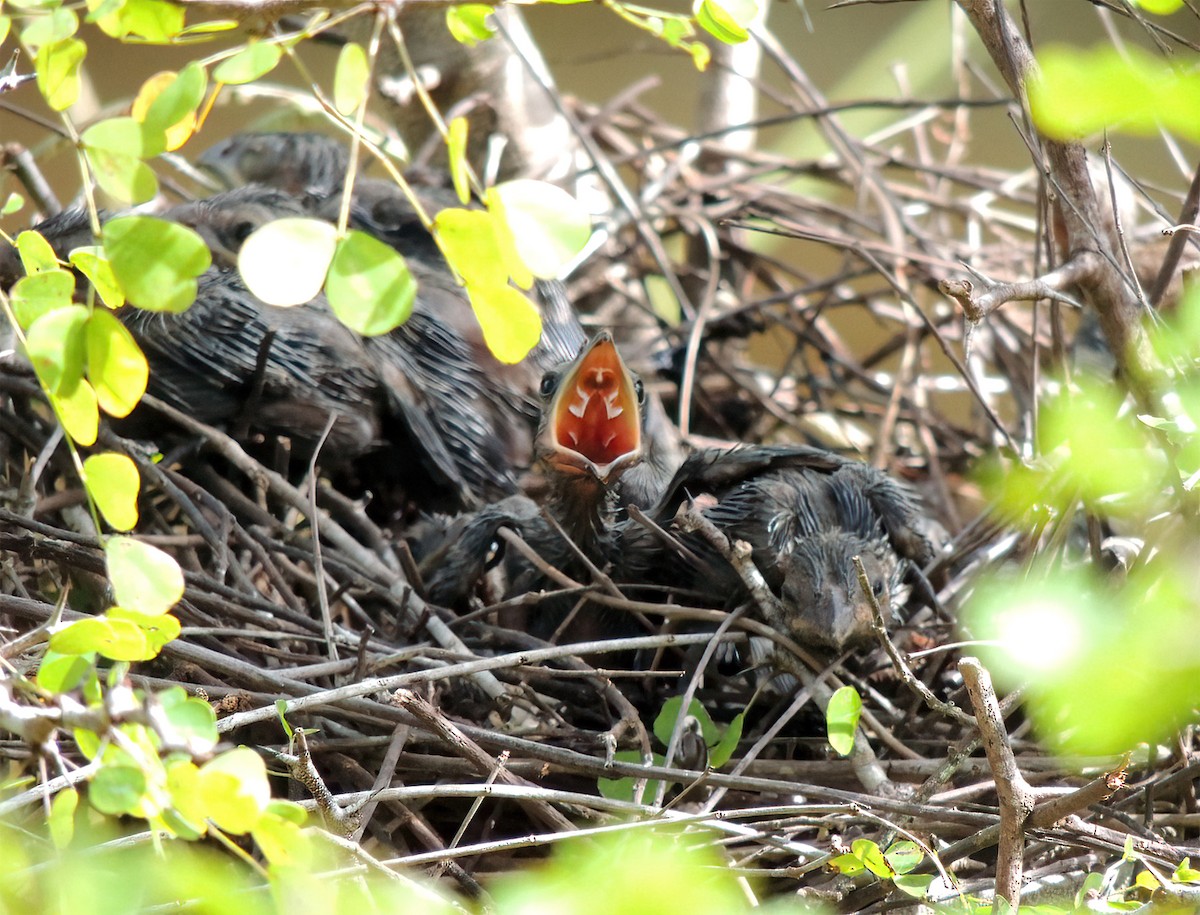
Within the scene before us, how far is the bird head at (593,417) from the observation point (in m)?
0.96

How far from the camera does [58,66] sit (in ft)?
1.70

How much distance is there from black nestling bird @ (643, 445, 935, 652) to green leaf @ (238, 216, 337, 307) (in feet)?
1.69

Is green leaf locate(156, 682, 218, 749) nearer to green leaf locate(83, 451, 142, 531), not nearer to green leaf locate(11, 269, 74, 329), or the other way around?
green leaf locate(83, 451, 142, 531)

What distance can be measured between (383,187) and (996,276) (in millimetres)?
872

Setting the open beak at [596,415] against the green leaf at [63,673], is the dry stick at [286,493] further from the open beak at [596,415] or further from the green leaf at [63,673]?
the green leaf at [63,673]

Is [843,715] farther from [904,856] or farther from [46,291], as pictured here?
[46,291]

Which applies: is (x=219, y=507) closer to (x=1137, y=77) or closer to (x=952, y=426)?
(x=1137, y=77)

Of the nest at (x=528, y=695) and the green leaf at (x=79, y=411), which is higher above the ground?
the green leaf at (x=79, y=411)

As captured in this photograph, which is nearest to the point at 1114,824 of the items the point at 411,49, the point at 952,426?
the point at 952,426

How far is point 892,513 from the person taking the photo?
101cm

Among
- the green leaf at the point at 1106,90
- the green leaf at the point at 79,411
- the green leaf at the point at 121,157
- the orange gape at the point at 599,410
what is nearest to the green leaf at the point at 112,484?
the green leaf at the point at 79,411

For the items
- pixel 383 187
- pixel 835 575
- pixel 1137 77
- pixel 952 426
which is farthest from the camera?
pixel 952 426

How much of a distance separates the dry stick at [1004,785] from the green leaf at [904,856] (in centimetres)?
4

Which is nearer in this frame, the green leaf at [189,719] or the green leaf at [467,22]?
the green leaf at [189,719]
